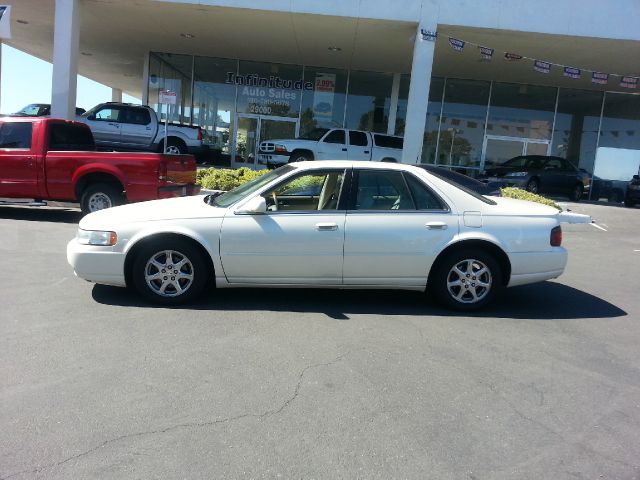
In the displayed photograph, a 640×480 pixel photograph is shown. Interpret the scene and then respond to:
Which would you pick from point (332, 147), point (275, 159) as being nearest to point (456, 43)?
point (332, 147)

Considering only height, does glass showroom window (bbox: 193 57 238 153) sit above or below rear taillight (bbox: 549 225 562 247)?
above

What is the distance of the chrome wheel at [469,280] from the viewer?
5496 mm

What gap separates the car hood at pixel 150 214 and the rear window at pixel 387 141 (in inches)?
589

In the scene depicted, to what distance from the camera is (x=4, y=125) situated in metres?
10.0

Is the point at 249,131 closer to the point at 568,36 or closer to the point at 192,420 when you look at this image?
the point at 568,36

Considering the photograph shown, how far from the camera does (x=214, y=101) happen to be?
23.5 meters

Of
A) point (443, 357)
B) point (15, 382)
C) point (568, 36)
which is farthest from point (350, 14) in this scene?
point (15, 382)

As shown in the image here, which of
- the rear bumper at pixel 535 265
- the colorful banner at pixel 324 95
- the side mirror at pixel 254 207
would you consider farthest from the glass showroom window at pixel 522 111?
the side mirror at pixel 254 207

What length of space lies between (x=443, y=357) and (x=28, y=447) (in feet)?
9.74

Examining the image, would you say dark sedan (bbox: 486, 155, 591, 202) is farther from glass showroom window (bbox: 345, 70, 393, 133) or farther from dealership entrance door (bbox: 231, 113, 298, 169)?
dealership entrance door (bbox: 231, 113, 298, 169)

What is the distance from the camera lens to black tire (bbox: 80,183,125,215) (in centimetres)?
984

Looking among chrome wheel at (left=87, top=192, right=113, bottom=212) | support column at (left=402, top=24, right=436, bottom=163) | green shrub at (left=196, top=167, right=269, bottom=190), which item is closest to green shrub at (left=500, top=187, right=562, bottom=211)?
support column at (left=402, top=24, right=436, bottom=163)

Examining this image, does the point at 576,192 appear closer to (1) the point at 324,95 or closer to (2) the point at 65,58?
(1) the point at 324,95

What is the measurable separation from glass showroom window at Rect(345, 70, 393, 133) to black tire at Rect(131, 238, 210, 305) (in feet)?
61.3
